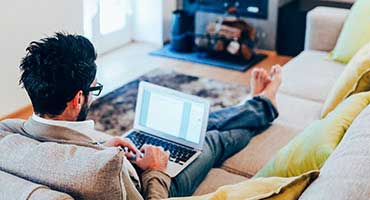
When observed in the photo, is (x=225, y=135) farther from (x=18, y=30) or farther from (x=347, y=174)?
(x=18, y=30)

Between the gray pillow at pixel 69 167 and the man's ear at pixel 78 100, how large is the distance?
19 cm

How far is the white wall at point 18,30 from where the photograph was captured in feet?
11.2

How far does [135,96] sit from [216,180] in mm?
1930

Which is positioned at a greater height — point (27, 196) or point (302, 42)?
point (27, 196)

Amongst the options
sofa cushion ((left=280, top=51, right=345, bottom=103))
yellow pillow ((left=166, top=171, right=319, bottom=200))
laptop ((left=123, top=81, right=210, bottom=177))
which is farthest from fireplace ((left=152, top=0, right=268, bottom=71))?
yellow pillow ((left=166, top=171, right=319, bottom=200))

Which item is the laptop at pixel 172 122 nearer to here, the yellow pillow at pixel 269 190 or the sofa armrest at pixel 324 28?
the yellow pillow at pixel 269 190

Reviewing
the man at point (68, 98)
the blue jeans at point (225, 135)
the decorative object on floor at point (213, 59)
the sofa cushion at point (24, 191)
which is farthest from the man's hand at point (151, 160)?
the decorative object on floor at point (213, 59)

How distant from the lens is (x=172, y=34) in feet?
15.9

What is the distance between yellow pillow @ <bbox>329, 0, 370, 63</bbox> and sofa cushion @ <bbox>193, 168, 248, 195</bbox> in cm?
155

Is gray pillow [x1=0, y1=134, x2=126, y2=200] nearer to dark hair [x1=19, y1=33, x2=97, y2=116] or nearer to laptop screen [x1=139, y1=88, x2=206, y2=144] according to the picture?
dark hair [x1=19, y1=33, x2=97, y2=116]

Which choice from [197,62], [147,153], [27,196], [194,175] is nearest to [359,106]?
[194,175]

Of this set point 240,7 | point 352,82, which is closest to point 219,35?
point 240,7

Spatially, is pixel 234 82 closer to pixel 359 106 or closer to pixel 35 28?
pixel 35 28

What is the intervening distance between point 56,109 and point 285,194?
0.68 m
